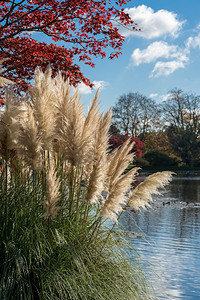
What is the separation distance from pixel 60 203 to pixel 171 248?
384 cm

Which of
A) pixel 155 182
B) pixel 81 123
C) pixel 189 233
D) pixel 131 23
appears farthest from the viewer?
pixel 131 23

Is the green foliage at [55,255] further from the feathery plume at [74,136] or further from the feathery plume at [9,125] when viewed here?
the feathery plume at [74,136]

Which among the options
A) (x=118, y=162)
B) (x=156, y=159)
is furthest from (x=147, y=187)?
(x=156, y=159)

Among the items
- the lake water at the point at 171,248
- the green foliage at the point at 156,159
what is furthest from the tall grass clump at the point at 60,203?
the green foliage at the point at 156,159

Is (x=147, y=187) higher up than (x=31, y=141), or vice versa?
(x=31, y=141)

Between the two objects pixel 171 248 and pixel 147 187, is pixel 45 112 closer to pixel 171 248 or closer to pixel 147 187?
pixel 147 187

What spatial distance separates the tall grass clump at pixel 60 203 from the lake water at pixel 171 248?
0.57 metres

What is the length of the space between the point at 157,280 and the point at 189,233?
12.5 feet

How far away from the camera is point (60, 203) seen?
3.69 m

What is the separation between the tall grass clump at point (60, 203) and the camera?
124 inches

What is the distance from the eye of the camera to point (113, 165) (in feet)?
12.2

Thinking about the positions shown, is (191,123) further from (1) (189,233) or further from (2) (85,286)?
(2) (85,286)

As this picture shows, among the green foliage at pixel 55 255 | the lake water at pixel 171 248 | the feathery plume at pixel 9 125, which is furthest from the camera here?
the lake water at pixel 171 248

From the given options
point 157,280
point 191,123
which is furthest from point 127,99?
point 157,280
